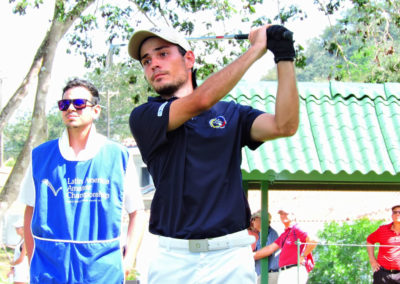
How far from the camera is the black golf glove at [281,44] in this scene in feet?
8.70

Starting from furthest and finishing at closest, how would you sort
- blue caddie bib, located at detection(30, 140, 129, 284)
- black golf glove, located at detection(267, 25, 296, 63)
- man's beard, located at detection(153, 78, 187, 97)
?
blue caddie bib, located at detection(30, 140, 129, 284), man's beard, located at detection(153, 78, 187, 97), black golf glove, located at detection(267, 25, 296, 63)

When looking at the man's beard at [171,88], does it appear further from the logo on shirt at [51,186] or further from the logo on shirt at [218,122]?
the logo on shirt at [51,186]

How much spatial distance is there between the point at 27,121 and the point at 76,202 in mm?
61305

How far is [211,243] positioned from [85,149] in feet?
4.86

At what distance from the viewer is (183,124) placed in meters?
2.96

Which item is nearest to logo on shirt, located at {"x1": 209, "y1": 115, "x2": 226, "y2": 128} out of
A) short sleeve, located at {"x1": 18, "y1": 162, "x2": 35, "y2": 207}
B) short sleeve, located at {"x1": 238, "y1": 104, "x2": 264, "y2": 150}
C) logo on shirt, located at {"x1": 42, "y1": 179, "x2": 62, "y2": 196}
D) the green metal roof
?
short sleeve, located at {"x1": 238, "y1": 104, "x2": 264, "y2": 150}

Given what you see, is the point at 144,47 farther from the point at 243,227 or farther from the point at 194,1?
the point at 194,1

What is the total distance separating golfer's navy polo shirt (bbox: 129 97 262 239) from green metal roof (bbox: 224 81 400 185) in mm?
5486

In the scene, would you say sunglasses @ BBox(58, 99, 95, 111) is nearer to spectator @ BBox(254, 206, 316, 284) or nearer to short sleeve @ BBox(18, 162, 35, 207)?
short sleeve @ BBox(18, 162, 35, 207)

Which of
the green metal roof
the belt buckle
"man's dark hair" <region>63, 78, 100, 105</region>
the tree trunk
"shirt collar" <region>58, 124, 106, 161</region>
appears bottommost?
the belt buckle

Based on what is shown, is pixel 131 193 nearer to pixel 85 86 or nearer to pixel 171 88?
pixel 85 86

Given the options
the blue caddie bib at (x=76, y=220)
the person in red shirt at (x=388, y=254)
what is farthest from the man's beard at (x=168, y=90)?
the person in red shirt at (x=388, y=254)

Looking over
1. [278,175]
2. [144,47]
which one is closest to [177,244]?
[144,47]

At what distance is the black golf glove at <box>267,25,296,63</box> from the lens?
265 centimetres
